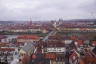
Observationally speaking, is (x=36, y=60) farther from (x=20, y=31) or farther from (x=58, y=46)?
(x=20, y=31)

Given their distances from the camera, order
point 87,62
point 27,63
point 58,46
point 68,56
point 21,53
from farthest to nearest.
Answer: point 58,46
point 21,53
point 68,56
point 27,63
point 87,62

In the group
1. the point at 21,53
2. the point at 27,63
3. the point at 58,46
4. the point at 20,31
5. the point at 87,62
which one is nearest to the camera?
the point at 87,62

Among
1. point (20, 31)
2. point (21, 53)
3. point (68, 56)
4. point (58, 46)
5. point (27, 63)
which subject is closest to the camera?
point (27, 63)

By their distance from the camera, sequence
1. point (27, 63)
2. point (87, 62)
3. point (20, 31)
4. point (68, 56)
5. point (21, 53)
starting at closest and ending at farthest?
point (87, 62) → point (27, 63) → point (68, 56) → point (21, 53) → point (20, 31)

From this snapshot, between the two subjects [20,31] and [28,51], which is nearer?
[28,51]

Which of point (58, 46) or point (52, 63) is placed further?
point (58, 46)

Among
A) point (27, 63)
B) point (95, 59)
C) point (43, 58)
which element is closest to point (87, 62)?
point (95, 59)

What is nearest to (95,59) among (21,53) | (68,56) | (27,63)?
(68,56)

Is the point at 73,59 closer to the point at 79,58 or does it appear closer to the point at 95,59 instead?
the point at 79,58
